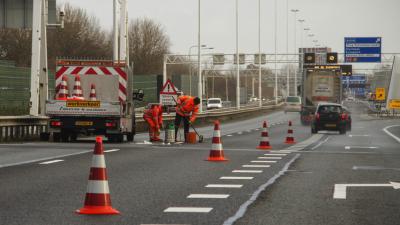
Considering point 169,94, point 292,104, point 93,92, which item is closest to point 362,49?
point 292,104

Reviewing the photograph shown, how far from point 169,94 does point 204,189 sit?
63.3ft

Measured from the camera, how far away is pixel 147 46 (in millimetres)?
115312

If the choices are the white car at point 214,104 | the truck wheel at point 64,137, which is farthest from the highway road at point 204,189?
the white car at point 214,104

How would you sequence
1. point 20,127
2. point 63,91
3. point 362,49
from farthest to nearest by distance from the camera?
point 362,49
point 20,127
point 63,91

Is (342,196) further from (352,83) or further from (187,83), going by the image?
(352,83)

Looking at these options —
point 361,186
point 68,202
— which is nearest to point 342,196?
point 361,186

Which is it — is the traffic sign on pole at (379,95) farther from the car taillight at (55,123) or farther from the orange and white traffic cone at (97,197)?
the orange and white traffic cone at (97,197)

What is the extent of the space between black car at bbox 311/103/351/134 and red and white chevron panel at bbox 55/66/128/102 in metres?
16.8

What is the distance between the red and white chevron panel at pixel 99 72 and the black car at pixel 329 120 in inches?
661

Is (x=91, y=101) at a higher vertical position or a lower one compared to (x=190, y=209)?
higher

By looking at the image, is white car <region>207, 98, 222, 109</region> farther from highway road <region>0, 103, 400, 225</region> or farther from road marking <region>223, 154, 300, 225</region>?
road marking <region>223, 154, 300, 225</region>

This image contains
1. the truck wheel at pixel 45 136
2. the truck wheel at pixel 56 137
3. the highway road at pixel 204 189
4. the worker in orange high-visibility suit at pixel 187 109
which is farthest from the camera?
the truck wheel at pixel 45 136

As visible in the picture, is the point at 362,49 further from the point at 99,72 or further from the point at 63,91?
the point at 63,91

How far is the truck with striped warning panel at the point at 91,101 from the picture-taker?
27578mm
